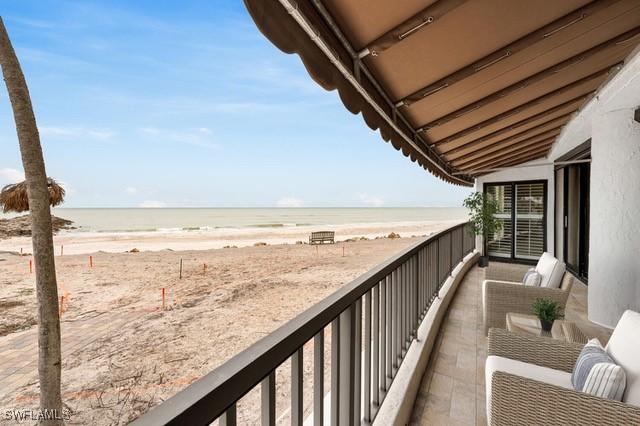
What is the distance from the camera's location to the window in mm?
7551

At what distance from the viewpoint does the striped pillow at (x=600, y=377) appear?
1.34 m

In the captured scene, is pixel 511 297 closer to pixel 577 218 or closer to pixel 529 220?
pixel 577 218

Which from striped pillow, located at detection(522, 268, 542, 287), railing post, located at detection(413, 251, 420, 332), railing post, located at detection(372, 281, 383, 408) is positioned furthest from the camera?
striped pillow, located at detection(522, 268, 542, 287)

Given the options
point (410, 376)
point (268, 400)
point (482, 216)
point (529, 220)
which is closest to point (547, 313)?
point (410, 376)

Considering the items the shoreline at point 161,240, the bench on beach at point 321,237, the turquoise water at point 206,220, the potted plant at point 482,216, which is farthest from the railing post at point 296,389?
the turquoise water at point 206,220

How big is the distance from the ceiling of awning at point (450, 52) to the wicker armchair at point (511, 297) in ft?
5.27

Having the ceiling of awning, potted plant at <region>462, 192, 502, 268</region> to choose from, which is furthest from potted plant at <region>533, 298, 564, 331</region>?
potted plant at <region>462, 192, 502, 268</region>

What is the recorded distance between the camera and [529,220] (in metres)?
7.73

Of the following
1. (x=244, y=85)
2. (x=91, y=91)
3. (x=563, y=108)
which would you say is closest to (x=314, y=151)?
(x=244, y=85)

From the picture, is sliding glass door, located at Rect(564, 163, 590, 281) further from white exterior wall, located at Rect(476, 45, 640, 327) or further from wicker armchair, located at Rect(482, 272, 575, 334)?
wicker armchair, located at Rect(482, 272, 575, 334)

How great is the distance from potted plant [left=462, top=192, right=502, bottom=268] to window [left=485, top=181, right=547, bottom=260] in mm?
552

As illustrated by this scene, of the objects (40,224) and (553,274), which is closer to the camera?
(40,224)

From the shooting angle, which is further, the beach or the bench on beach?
the beach

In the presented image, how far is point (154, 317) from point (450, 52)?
755cm
